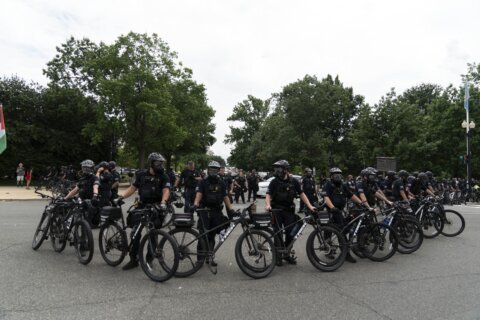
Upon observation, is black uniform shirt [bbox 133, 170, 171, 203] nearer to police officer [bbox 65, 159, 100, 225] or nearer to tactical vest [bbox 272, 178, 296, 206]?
police officer [bbox 65, 159, 100, 225]

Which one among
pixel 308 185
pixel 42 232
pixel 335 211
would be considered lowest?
pixel 42 232

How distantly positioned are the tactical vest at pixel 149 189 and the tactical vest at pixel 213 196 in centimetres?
77

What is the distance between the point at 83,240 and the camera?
6602mm

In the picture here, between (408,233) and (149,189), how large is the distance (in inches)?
210

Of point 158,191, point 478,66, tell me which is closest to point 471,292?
point 158,191

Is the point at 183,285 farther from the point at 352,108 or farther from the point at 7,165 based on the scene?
the point at 352,108

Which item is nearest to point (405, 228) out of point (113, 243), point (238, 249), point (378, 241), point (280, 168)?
point (378, 241)

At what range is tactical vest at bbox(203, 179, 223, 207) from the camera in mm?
6473

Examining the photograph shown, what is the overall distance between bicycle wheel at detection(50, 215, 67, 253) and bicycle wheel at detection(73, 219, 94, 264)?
0.65 m

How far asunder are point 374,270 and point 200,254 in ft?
9.58

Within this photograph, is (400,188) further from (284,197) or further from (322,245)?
(284,197)

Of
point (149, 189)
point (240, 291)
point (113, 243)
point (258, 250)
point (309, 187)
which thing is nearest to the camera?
point (240, 291)

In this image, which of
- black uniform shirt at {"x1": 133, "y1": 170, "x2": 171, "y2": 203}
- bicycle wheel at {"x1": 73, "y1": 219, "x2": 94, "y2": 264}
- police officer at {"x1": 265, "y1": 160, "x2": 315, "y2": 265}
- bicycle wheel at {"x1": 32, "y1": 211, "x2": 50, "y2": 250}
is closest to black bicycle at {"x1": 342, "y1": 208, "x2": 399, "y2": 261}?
police officer at {"x1": 265, "y1": 160, "x2": 315, "y2": 265}

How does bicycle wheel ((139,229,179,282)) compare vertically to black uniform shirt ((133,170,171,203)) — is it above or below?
below
